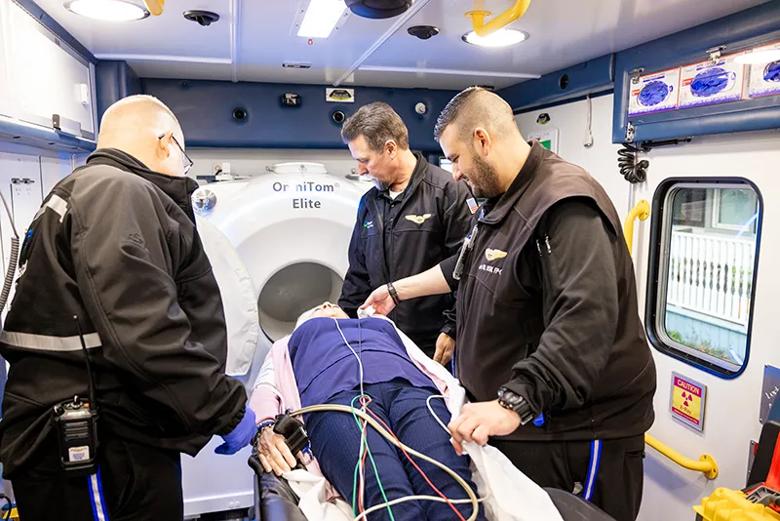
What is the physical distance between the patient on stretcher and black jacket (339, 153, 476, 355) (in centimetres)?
21

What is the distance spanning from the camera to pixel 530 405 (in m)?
1.15

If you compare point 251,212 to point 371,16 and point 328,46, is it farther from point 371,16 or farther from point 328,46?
point 371,16

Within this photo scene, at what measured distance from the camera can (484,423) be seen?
117 cm

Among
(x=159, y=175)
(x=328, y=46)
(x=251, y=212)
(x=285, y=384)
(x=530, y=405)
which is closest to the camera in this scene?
(x=530, y=405)

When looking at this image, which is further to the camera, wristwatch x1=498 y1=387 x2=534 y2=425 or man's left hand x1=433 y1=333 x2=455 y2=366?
man's left hand x1=433 y1=333 x2=455 y2=366

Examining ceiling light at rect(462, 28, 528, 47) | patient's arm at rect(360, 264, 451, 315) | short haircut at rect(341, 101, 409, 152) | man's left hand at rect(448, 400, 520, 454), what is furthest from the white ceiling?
man's left hand at rect(448, 400, 520, 454)

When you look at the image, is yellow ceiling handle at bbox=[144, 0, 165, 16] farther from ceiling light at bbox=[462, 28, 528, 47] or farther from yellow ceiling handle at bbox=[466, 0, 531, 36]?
ceiling light at bbox=[462, 28, 528, 47]

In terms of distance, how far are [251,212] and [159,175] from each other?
1.07m

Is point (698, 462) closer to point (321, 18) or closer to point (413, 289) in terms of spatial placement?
point (413, 289)

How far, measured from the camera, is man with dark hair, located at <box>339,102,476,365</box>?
225 centimetres

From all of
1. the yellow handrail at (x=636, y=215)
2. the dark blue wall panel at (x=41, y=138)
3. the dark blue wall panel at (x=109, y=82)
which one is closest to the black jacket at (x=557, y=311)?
the yellow handrail at (x=636, y=215)

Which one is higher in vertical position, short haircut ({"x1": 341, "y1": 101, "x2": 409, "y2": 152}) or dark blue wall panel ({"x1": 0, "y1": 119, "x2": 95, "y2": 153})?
short haircut ({"x1": 341, "y1": 101, "x2": 409, "y2": 152})

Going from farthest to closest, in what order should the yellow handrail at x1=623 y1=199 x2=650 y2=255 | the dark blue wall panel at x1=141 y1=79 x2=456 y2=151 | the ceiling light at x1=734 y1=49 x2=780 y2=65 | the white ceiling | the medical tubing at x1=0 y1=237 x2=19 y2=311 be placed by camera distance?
the dark blue wall panel at x1=141 y1=79 x2=456 y2=151 < the yellow handrail at x1=623 y1=199 x2=650 y2=255 < the white ceiling < the ceiling light at x1=734 y1=49 x2=780 y2=65 < the medical tubing at x1=0 y1=237 x2=19 y2=311

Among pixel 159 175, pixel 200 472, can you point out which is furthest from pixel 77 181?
pixel 200 472
